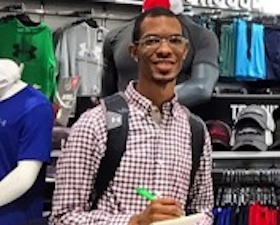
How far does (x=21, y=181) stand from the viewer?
1.77 meters

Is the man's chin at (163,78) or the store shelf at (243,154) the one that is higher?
the man's chin at (163,78)

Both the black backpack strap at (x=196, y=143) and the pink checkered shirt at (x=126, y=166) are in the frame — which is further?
the black backpack strap at (x=196, y=143)

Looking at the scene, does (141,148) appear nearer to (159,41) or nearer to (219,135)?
(159,41)

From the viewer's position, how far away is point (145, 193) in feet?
4.62

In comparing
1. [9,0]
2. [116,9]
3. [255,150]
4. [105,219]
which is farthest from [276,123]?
[105,219]

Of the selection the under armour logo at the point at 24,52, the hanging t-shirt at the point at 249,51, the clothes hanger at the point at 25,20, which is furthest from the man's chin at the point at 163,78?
the hanging t-shirt at the point at 249,51

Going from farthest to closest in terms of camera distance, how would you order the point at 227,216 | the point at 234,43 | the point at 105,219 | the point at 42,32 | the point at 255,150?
the point at 234,43 < the point at 42,32 < the point at 255,150 < the point at 227,216 < the point at 105,219

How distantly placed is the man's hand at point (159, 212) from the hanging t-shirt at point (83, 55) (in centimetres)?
244

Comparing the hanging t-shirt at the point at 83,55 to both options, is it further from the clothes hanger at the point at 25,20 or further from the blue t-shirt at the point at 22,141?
the blue t-shirt at the point at 22,141

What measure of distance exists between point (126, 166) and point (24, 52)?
2277 millimetres

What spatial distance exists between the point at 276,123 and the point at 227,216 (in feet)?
1.96

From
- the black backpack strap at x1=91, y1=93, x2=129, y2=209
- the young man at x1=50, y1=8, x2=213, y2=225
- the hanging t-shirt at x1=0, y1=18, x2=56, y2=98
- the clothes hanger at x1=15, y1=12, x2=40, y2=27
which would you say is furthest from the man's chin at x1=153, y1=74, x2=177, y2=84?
the clothes hanger at x1=15, y1=12, x2=40, y2=27

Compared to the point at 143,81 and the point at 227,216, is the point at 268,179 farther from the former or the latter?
the point at 143,81

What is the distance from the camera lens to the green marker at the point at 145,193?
1401 mm
